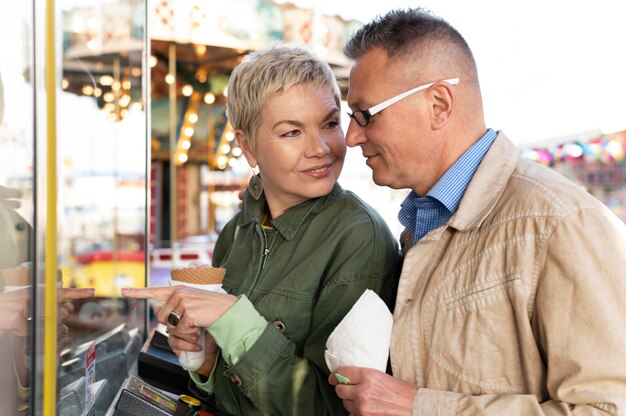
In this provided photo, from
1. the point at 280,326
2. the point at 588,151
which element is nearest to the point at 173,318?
the point at 280,326

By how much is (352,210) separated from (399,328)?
45cm

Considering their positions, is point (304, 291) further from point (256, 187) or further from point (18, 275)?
point (18, 275)

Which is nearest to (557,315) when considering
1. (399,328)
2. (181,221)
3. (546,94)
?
(399,328)

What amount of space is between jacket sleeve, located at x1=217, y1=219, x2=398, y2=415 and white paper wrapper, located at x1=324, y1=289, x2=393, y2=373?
0.65 feet

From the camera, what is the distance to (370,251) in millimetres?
1875

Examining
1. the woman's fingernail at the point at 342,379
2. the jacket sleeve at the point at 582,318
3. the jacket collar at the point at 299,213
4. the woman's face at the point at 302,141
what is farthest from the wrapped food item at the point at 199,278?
the jacket sleeve at the point at 582,318

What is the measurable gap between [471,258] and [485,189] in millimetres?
163

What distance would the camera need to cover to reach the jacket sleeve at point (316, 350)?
1.75 metres

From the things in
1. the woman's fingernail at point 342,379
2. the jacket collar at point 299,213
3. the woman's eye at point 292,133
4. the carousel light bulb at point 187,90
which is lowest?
the woman's fingernail at point 342,379

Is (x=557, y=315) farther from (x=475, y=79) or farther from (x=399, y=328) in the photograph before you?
(x=475, y=79)

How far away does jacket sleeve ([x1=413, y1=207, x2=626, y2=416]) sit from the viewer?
1318mm

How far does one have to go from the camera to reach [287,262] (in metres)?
1.99

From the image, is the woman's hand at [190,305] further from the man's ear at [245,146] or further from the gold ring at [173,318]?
the man's ear at [245,146]

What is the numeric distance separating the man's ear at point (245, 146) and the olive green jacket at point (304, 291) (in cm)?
20
